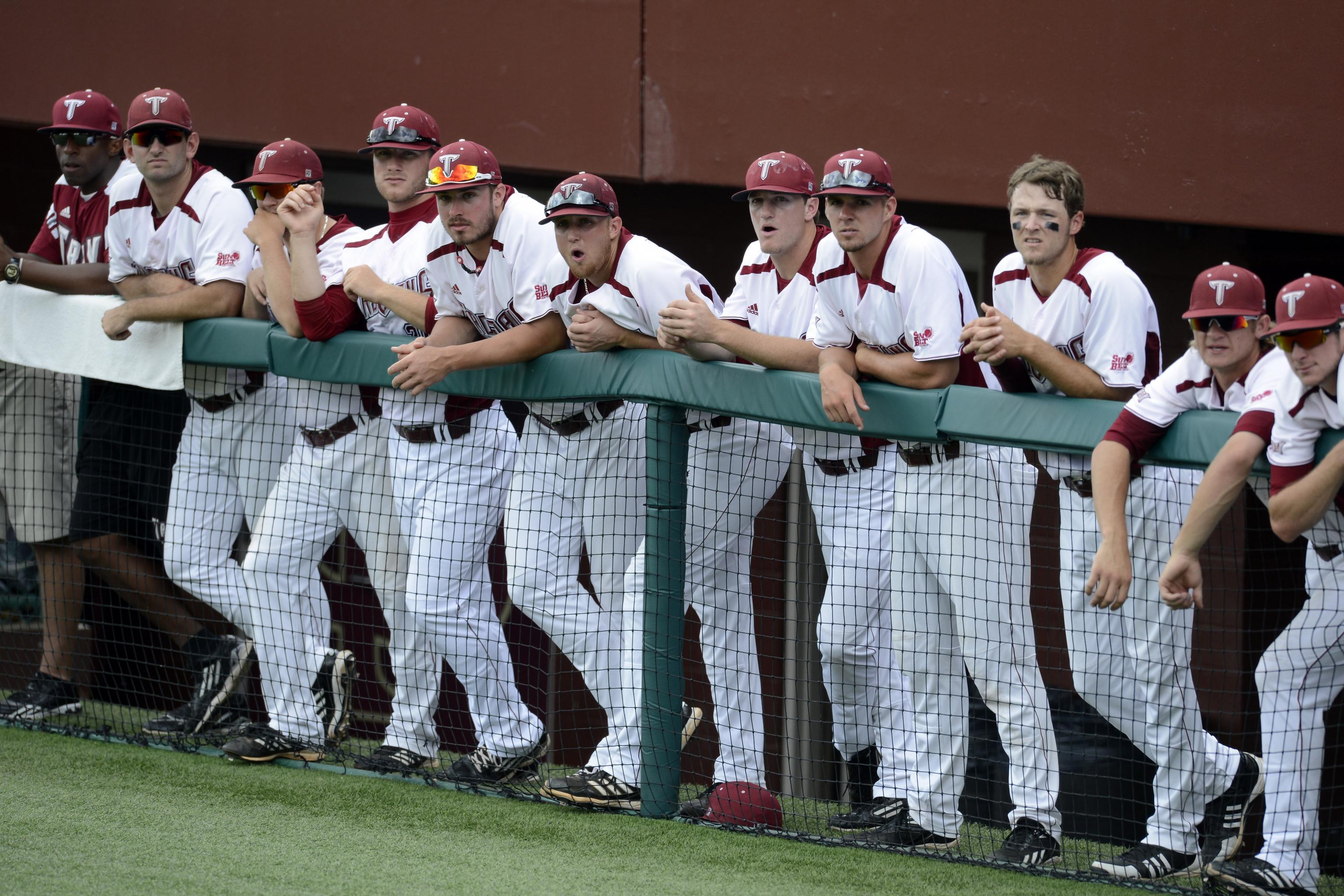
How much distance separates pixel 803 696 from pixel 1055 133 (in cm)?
245

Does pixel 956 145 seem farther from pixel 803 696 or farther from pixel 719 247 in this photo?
pixel 803 696

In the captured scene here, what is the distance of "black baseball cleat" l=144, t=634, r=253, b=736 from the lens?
14.2 feet

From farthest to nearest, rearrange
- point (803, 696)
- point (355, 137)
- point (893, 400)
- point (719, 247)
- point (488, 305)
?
point (719, 247) < point (355, 137) < point (803, 696) < point (488, 305) < point (893, 400)

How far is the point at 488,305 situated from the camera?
3.95 meters

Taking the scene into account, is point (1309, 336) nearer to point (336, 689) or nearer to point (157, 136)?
point (336, 689)

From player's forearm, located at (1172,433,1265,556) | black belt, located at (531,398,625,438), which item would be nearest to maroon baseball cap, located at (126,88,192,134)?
black belt, located at (531,398,625,438)

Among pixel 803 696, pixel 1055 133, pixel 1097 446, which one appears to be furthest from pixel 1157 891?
pixel 1055 133

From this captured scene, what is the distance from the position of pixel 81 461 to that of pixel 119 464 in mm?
127

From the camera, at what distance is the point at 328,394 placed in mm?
4195

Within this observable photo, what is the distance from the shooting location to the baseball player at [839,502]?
353 centimetres

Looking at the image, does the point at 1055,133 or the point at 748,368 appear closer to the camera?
the point at 748,368

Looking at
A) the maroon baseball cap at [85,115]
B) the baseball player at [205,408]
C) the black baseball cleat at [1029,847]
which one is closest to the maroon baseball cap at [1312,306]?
the black baseball cleat at [1029,847]

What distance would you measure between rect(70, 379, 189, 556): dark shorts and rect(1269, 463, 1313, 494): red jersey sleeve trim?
3.34 metres

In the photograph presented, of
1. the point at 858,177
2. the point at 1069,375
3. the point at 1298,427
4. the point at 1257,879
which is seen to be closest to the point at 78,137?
the point at 858,177
